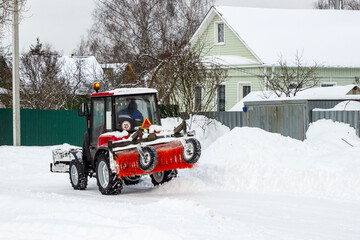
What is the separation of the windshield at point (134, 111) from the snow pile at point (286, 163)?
207 cm

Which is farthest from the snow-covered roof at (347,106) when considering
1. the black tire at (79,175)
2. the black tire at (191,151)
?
the black tire at (79,175)

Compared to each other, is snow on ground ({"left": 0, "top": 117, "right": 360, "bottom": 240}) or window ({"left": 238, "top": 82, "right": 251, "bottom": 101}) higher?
window ({"left": 238, "top": 82, "right": 251, "bottom": 101})

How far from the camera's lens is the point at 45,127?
96.3ft

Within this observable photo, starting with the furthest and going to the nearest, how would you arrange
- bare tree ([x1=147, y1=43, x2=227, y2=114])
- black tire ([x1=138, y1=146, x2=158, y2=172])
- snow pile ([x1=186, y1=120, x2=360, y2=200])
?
1. bare tree ([x1=147, y1=43, x2=227, y2=114])
2. snow pile ([x1=186, y1=120, x2=360, y2=200])
3. black tire ([x1=138, y1=146, x2=158, y2=172])

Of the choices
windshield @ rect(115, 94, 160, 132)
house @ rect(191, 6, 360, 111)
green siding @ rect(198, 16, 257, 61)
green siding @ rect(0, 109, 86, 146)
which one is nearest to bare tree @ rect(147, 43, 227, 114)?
green siding @ rect(0, 109, 86, 146)

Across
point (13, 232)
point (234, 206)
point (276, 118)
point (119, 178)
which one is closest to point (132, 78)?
point (276, 118)

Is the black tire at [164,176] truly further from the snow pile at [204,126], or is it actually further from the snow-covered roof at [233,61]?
the snow-covered roof at [233,61]

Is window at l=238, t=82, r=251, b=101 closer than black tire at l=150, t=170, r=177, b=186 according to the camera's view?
No

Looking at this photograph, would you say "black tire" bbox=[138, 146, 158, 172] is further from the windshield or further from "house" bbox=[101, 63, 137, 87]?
→ "house" bbox=[101, 63, 137, 87]

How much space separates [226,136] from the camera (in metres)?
18.6

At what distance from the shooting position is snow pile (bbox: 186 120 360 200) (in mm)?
14125

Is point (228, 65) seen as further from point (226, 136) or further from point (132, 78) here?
point (226, 136)

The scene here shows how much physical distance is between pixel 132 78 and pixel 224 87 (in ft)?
21.2

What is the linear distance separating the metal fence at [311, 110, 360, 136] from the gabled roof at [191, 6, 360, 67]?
13.2m
